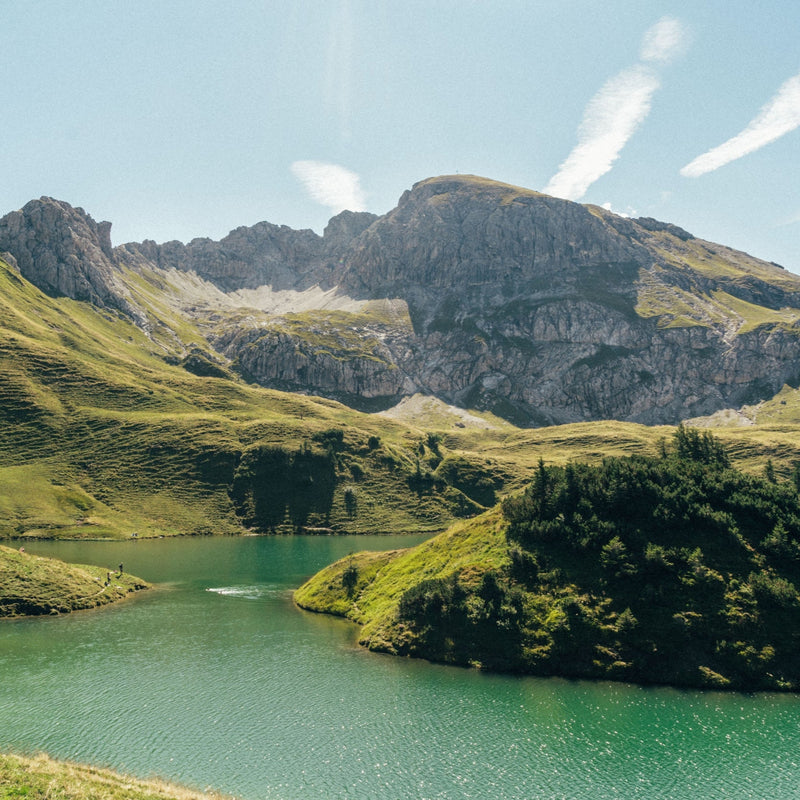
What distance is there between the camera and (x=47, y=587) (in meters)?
84.6

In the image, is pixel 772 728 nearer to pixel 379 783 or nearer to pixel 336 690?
pixel 379 783

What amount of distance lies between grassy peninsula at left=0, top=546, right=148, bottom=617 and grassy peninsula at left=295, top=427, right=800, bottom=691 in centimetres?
Result: 4699

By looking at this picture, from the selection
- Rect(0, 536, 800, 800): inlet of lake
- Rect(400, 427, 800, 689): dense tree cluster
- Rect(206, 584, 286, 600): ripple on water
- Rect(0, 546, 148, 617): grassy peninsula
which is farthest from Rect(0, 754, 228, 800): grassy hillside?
Rect(206, 584, 286, 600): ripple on water

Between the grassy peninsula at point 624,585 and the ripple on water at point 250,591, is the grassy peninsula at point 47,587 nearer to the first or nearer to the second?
the ripple on water at point 250,591


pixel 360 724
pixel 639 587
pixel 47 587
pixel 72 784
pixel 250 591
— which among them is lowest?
pixel 250 591

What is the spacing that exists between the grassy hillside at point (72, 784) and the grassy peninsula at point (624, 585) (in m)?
31.6

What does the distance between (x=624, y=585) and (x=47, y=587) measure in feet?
267

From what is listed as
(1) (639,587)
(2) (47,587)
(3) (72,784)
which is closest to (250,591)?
(2) (47,587)

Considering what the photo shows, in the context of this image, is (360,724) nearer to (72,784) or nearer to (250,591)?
(72,784)

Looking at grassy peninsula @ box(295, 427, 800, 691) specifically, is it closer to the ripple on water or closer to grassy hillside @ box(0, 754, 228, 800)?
grassy hillside @ box(0, 754, 228, 800)

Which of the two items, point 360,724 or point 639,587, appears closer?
point 360,724

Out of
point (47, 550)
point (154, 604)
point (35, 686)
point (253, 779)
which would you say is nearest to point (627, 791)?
point (253, 779)

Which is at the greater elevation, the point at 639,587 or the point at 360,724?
the point at 639,587

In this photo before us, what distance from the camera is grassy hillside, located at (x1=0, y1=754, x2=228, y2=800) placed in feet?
91.7
